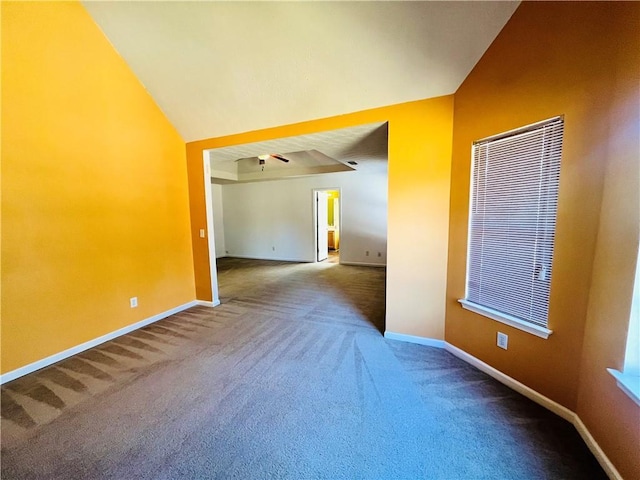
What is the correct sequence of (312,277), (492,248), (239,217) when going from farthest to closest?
(239,217), (312,277), (492,248)

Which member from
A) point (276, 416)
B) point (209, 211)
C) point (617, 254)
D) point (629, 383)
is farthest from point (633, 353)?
point (209, 211)

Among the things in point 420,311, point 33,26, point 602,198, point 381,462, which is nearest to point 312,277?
point 420,311

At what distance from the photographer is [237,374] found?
2008 millimetres

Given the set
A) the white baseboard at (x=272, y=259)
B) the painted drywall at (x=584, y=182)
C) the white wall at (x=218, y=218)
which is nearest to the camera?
the painted drywall at (x=584, y=182)

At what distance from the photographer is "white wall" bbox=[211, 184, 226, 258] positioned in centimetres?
762

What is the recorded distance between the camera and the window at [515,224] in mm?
1548

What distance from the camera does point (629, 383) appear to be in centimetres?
110

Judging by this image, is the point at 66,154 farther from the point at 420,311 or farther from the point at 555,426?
the point at 555,426

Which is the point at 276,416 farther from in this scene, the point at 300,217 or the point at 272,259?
the point at 272,259

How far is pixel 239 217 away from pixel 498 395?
288 inches

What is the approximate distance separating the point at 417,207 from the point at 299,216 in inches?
191

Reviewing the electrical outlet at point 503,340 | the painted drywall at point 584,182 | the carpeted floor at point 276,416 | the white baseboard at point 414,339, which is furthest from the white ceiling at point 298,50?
the carpeted floor at point 276,416

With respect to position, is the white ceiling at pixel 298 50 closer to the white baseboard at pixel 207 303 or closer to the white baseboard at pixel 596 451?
the white baseboard at pixel 596 451

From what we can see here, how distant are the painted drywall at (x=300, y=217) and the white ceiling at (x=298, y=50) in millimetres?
2812
